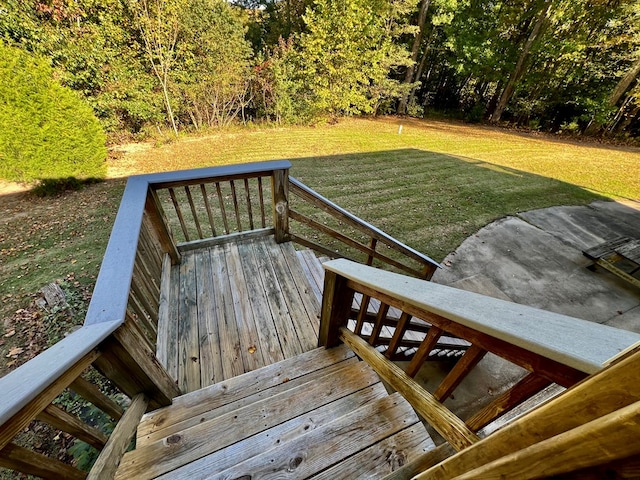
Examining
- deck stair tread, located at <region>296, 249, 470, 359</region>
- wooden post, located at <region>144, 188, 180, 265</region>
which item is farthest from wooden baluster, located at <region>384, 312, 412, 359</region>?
wooden post, located at <region>144, 188, 180, 265</region>

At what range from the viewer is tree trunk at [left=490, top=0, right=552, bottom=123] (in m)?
10.9

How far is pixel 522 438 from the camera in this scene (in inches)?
21.5

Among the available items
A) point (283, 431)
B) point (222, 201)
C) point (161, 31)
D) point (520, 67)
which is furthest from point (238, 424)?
point (520, 67)

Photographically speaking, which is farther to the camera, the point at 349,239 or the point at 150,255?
the point at 349,239

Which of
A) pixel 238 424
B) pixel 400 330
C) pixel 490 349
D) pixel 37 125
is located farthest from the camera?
pixel 37 125

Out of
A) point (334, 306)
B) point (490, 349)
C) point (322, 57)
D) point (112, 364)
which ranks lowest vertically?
point (334, 306)

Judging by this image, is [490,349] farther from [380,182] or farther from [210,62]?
[210,62]

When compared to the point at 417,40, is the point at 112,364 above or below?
below

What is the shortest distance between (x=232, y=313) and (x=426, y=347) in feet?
5.98

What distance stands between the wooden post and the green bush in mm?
5381

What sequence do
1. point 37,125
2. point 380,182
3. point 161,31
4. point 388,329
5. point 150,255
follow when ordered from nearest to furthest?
point 150,255 < point 388,329 < point 37,125 < point 380,182 < point 161,31

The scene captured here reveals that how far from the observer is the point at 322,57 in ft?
37.1

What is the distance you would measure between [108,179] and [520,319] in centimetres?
852

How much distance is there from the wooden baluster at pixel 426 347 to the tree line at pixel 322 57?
10.4 m
